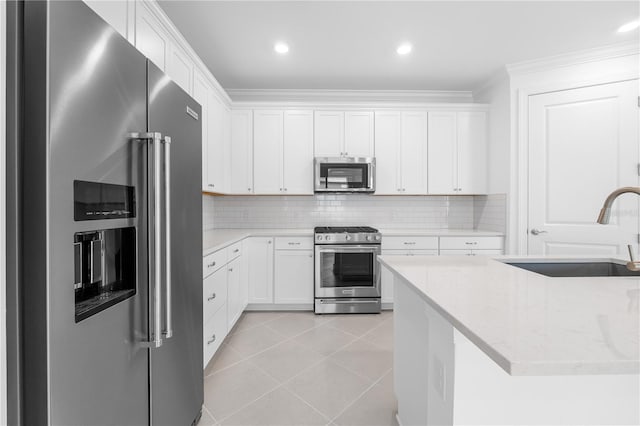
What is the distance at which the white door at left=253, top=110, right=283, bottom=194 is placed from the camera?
12.6 feet

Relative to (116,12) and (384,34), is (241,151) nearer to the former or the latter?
(384,34)

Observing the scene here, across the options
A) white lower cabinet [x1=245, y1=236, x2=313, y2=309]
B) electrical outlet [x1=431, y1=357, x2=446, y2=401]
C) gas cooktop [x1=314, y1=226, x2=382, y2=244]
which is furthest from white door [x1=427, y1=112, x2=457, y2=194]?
electrical outlet [x1=431, y1=357, x2=446, y2=401]

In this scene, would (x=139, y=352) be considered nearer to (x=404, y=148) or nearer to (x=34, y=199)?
(x=34, y=199)

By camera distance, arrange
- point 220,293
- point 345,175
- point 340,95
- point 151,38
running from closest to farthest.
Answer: point 151,38 → point 220,293 → point 345,175 → point 340,95

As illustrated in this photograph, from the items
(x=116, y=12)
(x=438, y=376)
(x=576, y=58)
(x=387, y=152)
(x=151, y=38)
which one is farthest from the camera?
(x=387, y=152)

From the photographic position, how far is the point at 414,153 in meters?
3.92

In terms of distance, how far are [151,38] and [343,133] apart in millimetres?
2349

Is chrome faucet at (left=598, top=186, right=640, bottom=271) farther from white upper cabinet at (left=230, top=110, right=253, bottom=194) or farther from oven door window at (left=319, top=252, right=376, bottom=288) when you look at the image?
white upper cabinet at (left=230, top=110, right=253, bottom=194)

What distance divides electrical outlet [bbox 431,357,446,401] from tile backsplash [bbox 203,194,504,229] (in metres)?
3.15

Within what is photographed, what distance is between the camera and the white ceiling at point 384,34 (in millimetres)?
2434

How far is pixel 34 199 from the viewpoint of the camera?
771mm

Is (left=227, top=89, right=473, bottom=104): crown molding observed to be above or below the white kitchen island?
above

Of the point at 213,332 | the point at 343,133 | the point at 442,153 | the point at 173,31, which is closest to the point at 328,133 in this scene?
the point at 343,133

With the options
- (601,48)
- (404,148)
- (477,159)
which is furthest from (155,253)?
(601,48)
